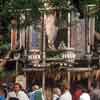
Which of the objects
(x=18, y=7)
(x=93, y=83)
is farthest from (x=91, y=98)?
(x=18, y=7)

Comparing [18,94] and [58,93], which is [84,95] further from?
[18,94]

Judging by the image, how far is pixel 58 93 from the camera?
23.6ft

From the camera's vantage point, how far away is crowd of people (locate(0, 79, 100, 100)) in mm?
6973

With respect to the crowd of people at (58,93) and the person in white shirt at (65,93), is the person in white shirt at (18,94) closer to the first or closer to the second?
the crowd of people at (58,93)

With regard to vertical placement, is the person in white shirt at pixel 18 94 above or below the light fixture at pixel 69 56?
below

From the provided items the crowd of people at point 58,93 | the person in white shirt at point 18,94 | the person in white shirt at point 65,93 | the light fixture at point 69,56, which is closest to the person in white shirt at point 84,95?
the crowd of people at point 58,93

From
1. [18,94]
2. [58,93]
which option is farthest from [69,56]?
[18,94]

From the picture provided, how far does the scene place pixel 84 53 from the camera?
25.3 ft

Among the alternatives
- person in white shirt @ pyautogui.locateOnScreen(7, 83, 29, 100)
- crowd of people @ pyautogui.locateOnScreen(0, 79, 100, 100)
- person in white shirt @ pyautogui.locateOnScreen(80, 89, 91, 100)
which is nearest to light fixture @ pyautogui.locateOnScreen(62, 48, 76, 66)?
crowd of people @ pyautogui.locateOnScreen(0, 79, 100, 100)

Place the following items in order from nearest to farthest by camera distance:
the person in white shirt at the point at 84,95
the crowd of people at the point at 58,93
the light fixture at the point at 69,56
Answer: the person in white shirt at the point at 84,95
the crowd of people at the point at 58,93
the light fixture at the point at 69,56

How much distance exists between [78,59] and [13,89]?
3.35 ft

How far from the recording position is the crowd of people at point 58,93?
6973 mm

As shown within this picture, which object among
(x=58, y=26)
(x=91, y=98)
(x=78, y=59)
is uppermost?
(x=58, y=26)

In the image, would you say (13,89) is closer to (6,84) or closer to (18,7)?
(6,84)
